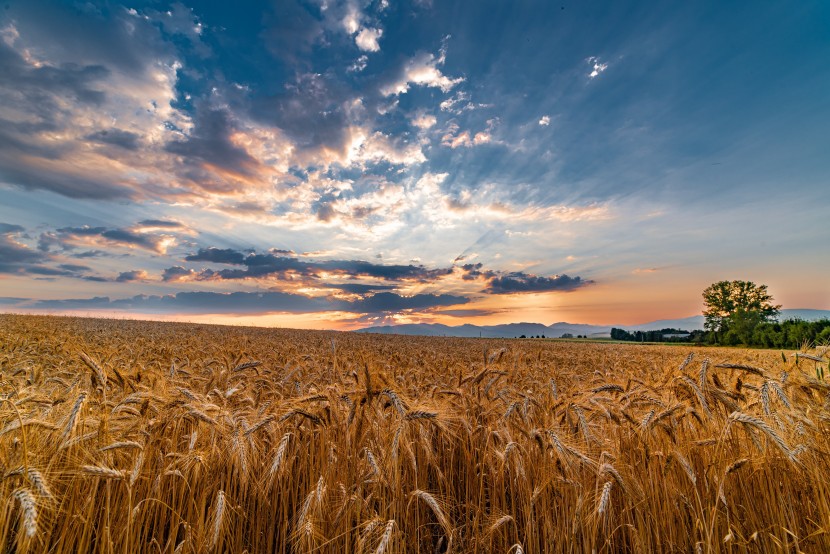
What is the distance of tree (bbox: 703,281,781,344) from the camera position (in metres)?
70.8

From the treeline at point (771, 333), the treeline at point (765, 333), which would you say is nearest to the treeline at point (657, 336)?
the treeline at point (765, 333)

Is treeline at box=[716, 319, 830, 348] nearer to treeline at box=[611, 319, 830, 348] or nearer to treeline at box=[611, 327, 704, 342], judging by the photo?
treeline at box=[611, 319, 830, 348]

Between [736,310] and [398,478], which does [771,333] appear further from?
[398,478]

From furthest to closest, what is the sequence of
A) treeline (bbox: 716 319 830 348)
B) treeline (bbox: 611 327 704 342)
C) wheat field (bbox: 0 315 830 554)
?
treeline (bbox: 611 327 704 342), treeline (bbox: 716 319 830 348), wheat field (bbox: 0 315 830 554)

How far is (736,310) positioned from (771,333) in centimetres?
1794

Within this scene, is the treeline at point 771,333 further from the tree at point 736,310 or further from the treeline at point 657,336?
the treeline at point 657,336

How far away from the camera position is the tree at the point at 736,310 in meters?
70.8

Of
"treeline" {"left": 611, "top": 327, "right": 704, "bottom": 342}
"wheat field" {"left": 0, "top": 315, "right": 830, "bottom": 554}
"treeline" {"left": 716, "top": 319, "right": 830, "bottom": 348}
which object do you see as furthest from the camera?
"treeline" {"left": 611, "top": 327, "right": 704, "bottom": 342}

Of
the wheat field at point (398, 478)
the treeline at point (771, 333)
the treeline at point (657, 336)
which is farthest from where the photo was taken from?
the treeline at point (657, 336)

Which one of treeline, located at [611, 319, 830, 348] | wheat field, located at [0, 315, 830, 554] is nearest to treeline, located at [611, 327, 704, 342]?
treeline, located at [611, 319, 830, 348]

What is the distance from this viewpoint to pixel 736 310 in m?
75.6

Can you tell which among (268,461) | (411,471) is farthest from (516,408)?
(268,461)

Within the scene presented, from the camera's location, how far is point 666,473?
3.88 meters

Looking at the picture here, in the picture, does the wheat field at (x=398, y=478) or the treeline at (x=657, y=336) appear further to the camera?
the treeline at (x=657, y=336)
